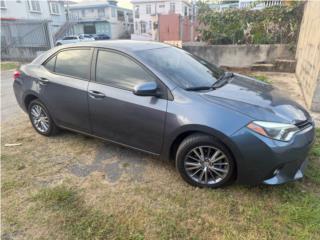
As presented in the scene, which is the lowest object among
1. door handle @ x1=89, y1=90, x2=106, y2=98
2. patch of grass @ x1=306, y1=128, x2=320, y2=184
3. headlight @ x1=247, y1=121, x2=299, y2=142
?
patch of grass @ x1=306, y1=128, x2=320, y2=184

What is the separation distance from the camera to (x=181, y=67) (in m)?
3.24

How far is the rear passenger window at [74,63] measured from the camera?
346 centimetres

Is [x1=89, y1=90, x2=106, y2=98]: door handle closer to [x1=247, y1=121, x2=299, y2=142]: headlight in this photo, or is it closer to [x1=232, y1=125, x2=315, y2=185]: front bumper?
[x1=232, y1=125, x2=315, y2=185]: front bumper

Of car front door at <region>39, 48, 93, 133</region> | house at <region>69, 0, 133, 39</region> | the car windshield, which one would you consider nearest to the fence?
car front door at <region>39, 48, 93, 133</region>

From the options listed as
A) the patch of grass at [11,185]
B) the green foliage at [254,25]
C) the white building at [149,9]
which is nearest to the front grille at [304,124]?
the patch of grass at [11,185]

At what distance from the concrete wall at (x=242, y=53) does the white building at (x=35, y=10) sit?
1659cm

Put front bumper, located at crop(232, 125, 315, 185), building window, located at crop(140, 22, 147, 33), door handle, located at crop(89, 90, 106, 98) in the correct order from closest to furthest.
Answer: front bumper, located at crop(232, 125, 315, 185)
door handle, located at crop(89, 90, 106, 98)
building window, located at crop(140, 22, 147, 33)

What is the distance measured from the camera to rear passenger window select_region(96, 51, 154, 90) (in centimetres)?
303

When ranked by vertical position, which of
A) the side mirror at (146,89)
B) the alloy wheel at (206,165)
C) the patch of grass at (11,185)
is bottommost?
the patch of grass at (11,185)

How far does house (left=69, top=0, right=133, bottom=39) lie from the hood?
41.1 m

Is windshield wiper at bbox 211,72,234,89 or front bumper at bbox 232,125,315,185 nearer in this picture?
front bumper at bbox 232,125,315,185

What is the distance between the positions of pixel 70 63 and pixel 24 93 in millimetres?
1114

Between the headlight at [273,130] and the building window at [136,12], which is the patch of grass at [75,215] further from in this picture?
the building window at [136,12]

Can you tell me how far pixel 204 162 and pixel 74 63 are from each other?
2255mm
